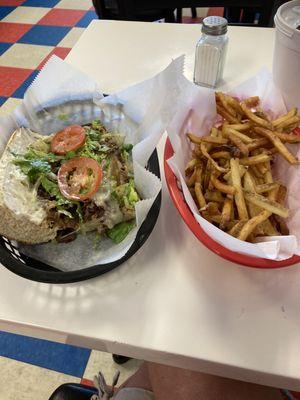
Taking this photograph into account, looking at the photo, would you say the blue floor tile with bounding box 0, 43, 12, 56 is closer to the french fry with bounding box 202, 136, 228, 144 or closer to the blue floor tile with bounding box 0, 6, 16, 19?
the blue floor tile with bounding box 0, 6, 16, 19

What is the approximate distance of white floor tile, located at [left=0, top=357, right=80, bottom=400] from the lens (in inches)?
48.7

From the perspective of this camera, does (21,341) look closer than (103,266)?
No

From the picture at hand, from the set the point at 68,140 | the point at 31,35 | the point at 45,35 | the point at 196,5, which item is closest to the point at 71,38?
the point at 45,35

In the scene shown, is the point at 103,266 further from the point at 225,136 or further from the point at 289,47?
the point at 289,47

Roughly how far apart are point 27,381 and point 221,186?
3.49ft

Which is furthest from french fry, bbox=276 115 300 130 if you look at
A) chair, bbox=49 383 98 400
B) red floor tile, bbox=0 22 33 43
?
red floor tile, bbox=0 22 33 43

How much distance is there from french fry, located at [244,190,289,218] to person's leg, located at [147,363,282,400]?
1.48 ft

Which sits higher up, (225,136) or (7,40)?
(225,136)

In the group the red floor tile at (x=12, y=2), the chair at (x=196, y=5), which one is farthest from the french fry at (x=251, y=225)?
the red floor tile at (x=12, y=2)

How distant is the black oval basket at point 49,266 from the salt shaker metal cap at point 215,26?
0.54 m

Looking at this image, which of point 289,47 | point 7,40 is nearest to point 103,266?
point 289,47

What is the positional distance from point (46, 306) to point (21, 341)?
0.82 meters

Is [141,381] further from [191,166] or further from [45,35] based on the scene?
[45,35]

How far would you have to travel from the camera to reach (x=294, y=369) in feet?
1.89
